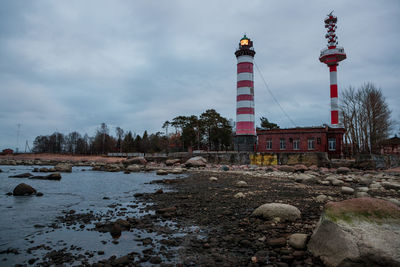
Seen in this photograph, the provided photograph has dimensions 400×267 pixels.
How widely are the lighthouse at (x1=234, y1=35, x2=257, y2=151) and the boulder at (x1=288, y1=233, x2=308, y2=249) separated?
3383 centimetres

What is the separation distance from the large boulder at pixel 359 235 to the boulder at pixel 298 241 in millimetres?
138

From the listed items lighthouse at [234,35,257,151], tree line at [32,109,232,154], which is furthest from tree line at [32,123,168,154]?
lighthouse at [234,35,257,151]

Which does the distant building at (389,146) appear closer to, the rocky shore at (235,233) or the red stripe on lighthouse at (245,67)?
the red stripe on lighthouse at (245,67)

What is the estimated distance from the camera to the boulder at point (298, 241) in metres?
4.42

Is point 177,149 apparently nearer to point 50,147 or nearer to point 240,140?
point 240,140

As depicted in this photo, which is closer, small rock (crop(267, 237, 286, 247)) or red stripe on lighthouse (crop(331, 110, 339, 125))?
small rock (crop(267, 237, 286, 247))

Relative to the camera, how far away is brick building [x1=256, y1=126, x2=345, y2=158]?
34.9 meters

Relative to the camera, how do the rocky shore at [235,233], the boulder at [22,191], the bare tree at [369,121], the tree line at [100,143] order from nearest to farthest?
the rocky shore at [235,233], the boulder at [22,191], the bare tree at [369,121], the tree line at [100,143]

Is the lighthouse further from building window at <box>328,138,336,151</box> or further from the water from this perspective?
the water

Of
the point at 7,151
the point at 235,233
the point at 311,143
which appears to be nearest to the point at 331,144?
the point at 311,143

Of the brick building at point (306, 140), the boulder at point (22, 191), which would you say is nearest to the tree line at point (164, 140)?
the brick building at point (306, 140)

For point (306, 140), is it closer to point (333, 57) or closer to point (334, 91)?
point (334, 91)

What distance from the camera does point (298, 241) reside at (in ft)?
14.7

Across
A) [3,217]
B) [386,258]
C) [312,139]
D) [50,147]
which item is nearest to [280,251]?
[386,258]
